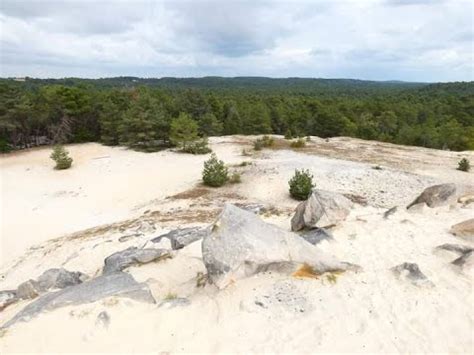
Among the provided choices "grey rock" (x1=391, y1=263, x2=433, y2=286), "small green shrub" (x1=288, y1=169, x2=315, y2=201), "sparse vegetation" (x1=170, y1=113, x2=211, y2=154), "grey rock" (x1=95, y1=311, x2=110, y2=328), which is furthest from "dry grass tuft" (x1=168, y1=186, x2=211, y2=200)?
"sparse vegetation" (x1=170, y1=113, x2=211, y2=154)

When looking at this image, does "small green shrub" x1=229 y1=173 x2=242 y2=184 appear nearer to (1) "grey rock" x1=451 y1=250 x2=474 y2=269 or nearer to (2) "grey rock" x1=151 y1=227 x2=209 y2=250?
(2) "grey rock" x1=151 y1=227 x2=209 y2=250

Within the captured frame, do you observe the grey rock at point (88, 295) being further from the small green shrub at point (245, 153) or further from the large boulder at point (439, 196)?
the small green shrub at point (245, 153)

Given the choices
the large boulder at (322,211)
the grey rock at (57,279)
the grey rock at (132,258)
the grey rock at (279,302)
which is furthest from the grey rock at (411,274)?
the grey rock at (57,279)

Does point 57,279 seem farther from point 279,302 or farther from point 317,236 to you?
point 317,236

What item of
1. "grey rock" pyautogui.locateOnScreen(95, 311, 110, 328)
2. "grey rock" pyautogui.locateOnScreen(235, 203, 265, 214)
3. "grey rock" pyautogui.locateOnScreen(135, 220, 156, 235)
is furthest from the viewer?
"grey rock" pyautogui.locateOnScreen(235, 203, 265, 214)

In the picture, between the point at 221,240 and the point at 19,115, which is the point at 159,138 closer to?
the point at 19,115

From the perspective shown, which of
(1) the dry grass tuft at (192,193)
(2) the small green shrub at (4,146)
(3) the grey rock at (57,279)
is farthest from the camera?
(2) the small green shrub at (4,146)

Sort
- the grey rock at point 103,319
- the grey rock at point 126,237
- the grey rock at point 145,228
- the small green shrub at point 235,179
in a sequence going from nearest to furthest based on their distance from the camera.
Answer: the grey rock at point 103,319
the grey rock at point 126,237
the grey rock at point 145,228
the small green shrub at point 235,179

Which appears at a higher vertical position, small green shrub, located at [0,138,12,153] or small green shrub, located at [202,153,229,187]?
small green shrub, located at [202,153,229,187]
